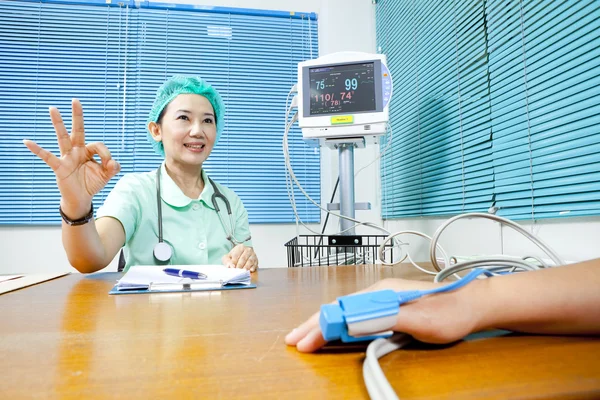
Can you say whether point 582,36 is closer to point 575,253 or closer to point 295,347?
point 575,253

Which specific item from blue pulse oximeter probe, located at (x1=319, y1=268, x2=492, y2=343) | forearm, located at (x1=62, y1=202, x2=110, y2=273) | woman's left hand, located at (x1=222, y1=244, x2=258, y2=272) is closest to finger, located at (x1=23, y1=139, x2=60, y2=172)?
forearm, located at (x1=62, y1=202, x2=110, y2=273)

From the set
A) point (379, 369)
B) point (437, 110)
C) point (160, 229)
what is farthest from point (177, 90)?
point (379, 369)

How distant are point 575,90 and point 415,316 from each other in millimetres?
834

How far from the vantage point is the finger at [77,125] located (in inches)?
31.1

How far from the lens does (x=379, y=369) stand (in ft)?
0.80

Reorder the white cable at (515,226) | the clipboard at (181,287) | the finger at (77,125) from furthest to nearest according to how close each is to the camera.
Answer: the finger at (77,125) → the clipboard at (181,287) → the white cable at (515,226)

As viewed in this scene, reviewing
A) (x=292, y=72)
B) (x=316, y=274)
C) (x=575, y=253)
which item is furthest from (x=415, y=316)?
(x=292, y=72)

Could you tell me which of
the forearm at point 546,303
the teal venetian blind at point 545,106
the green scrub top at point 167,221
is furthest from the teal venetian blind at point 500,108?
the green scrub top at point 167,221

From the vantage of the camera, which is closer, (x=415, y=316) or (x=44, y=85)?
(x=415, y=316)

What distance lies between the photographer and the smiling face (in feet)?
4.27

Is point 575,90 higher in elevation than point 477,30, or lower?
lower

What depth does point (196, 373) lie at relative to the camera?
0.29 metres

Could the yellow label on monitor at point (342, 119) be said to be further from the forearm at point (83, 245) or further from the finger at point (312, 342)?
the finger at point (312, 342)

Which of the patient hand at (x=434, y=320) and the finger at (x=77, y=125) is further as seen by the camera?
the finger at (x=77, y=125)
